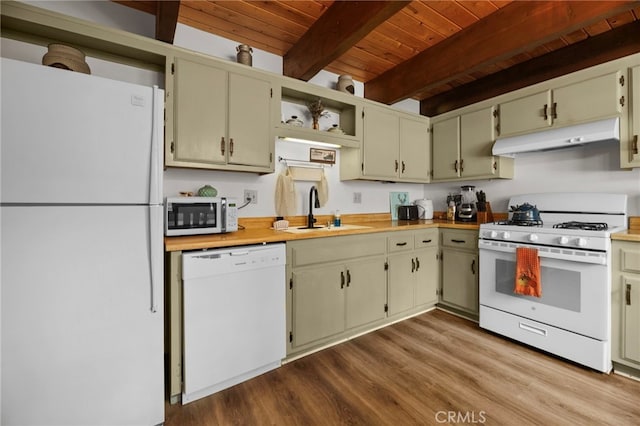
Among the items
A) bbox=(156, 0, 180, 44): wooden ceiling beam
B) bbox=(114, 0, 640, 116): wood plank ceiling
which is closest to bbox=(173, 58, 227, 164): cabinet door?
bbox=(156, 0, 180, 44): wooden ceiling beam

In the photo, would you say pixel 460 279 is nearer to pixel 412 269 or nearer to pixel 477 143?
pixel 412 269

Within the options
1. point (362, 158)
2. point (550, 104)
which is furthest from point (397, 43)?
point (550, 104)

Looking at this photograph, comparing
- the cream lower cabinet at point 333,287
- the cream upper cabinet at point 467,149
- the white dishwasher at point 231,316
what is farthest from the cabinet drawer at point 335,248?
the cream upper cabinet at point 467,149

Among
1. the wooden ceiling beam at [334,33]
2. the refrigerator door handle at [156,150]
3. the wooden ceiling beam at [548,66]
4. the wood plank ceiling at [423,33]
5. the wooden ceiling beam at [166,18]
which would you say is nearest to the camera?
the refrigerator door handle at [156,150]

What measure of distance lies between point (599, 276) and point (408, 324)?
144 cm

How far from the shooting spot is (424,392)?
1.70 meters

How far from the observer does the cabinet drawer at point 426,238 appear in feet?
9.08

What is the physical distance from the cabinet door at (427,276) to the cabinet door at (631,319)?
1.36 meters

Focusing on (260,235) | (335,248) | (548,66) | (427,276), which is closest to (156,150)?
(260,235)

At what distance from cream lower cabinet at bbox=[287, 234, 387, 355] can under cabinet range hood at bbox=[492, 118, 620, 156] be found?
57.6 inches

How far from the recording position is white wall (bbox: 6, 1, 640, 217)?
1.96m

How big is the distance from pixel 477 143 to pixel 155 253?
3063 millimetres

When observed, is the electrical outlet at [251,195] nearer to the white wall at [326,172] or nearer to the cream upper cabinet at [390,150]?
the white wall at [326,172]

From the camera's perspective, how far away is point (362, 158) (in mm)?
2799
